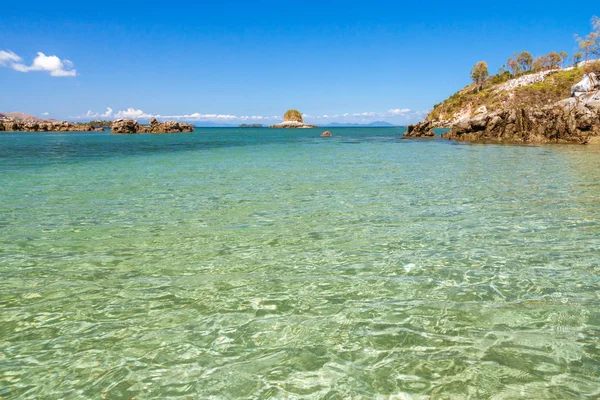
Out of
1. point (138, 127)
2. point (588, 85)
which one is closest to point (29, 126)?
point (138, 127)

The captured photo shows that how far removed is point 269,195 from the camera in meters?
15.9

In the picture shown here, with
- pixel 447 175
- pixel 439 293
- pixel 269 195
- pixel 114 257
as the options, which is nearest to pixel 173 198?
pixel 269 195

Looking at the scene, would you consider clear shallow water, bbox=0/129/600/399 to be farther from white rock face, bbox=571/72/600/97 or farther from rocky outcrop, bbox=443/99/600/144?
white rock face, bbox=571/72/600/97

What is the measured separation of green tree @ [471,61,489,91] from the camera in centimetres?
18862

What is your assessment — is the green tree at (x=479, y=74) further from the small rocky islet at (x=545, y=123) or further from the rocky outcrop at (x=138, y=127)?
the rocky outcrop at (x=138, y=127)

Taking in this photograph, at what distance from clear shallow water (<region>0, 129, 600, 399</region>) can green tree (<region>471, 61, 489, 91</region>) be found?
20512 cm

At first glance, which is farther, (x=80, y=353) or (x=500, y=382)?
(x=80, y=353)

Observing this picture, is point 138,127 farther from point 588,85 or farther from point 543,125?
point 588,85

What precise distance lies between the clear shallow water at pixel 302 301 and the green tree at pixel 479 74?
205m

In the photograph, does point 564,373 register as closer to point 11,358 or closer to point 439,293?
point 439,293

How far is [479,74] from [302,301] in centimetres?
21786

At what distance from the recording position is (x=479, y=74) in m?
192

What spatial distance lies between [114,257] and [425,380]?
23.0 feet

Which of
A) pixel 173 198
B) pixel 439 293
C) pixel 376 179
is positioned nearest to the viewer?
Result: pixel 439 293
